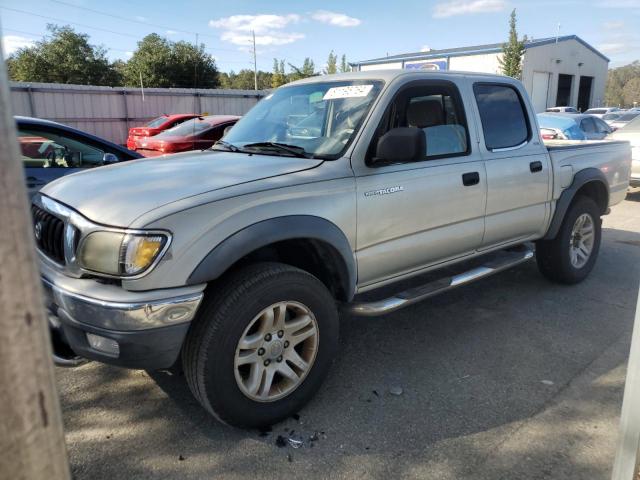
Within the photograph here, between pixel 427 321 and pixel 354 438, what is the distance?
5.82ft

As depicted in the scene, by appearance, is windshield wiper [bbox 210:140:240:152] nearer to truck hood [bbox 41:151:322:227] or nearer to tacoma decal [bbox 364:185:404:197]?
truck hood [bbox 41:151:322:227]

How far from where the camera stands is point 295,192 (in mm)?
2895

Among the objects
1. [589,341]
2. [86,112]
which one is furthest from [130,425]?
[86,112]

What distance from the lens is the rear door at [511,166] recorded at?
4121mm

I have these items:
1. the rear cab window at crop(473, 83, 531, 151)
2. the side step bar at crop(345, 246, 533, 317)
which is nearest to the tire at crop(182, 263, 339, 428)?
the side step bar at crop(345, 246, 533, 317)

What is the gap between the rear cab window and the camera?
4.20 meters

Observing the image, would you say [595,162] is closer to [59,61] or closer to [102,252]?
[102,252]

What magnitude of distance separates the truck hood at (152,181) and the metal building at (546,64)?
33.4 m

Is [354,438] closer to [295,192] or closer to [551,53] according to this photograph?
[295,192]

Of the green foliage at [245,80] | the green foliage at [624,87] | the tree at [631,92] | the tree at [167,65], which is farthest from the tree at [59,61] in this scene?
the tree at [631,92]

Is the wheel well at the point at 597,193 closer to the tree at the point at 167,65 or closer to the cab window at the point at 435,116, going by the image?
the cab window at the point at 435,116

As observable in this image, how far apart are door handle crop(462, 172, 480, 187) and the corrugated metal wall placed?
62.8ft

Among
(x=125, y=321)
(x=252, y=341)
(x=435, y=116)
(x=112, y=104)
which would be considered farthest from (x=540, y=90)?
(x=125, y=321)

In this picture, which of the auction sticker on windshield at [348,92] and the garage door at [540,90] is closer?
the auction sticker on windshield at [348,92]
